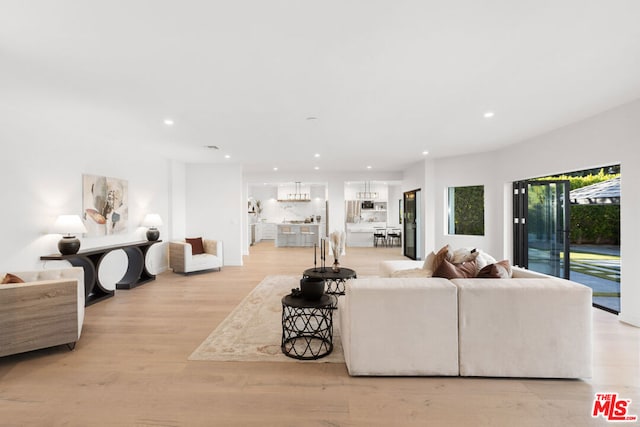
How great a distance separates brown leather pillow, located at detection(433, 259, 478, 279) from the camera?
2.70 m

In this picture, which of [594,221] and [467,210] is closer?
[467,210]

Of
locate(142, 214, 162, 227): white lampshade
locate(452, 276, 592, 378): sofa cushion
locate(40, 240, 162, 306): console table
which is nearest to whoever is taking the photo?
locate(452, 276, 592, 378): sofa cushion

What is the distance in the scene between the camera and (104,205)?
515 centimetres

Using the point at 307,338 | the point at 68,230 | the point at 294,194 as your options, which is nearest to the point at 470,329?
the point at 307,338

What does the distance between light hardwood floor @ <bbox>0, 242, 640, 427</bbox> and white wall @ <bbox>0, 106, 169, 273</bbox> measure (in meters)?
1.67

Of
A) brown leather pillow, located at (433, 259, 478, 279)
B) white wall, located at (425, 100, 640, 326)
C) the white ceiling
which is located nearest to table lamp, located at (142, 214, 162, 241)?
the white ceiling

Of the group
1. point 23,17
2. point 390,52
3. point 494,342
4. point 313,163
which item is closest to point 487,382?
point 494,342

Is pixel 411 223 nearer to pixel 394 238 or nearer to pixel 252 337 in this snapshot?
pixel 394 238

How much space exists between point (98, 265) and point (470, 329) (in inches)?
201

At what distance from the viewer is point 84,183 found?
15.6 feet

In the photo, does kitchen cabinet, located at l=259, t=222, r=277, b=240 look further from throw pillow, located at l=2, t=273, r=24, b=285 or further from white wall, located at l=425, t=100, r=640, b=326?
throw pillow, located at l=2, t=273, r=24, b=285

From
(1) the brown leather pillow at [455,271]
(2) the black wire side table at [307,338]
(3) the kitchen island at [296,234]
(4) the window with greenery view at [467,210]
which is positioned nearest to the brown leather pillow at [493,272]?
(1) the brown leather pillow at [455,271]

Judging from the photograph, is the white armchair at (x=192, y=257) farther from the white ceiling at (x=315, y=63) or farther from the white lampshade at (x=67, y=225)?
the white ceiling at (x=315, y=63)

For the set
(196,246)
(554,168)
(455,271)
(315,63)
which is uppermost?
(315,63)
